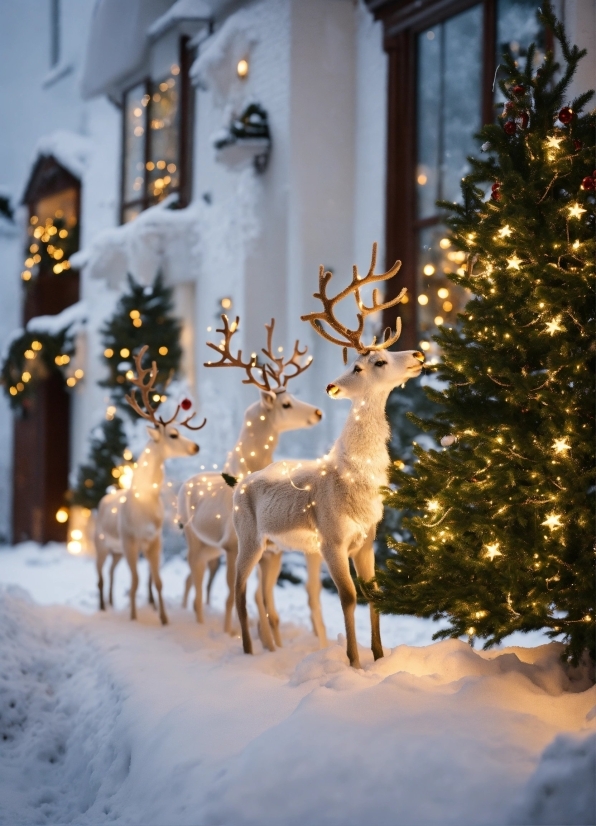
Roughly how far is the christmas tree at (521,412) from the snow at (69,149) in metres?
11.5

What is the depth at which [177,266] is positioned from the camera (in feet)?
38.3

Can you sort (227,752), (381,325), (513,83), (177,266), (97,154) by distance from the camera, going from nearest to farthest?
A: (227,752) < (513,83) < (381,325) < (177,266) < (97,154)

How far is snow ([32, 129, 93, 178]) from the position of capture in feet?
48.4

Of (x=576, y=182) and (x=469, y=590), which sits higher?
(x=576, y=182)

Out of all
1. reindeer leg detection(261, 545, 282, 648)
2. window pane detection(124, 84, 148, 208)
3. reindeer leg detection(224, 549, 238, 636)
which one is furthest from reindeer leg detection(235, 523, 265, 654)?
window pane detection(124, 84, 148, 208)

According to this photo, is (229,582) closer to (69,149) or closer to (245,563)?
(245,563)

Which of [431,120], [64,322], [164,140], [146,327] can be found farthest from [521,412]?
[64,322]

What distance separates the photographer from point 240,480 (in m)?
5.62

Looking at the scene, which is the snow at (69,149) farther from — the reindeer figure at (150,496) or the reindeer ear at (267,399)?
the reindeer ear at (267,399)

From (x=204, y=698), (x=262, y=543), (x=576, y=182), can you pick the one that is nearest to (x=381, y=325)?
(x=262, y=543)

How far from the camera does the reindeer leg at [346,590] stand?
4484mm

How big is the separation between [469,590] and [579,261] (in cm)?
155

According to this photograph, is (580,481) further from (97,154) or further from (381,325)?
(97,154)

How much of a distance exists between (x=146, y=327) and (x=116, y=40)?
4.32 m
